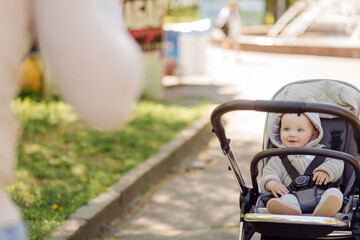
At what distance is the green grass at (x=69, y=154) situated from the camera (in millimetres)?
4684

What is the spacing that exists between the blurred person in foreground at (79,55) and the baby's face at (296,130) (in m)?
2.31

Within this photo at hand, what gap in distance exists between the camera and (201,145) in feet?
24.9

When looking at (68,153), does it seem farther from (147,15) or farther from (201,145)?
(147,15)

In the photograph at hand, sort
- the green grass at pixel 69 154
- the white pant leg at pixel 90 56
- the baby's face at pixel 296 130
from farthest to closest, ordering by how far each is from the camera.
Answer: the green grass at pixel 69 154 < the baby's face at pixel 296 130 < the white pant leg at pixel 90 56

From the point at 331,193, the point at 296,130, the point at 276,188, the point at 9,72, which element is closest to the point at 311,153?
the point at 331,193

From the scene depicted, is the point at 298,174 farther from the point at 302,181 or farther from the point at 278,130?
the point at 278,130

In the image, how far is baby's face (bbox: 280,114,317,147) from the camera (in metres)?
3.55

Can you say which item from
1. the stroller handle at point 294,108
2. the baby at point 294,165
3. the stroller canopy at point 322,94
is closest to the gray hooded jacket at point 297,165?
the baby at point 294,165

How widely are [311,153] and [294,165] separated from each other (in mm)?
427

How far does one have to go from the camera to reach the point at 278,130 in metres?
3.70

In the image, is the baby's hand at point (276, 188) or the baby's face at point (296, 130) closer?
the baby's hand at point (276, 188)

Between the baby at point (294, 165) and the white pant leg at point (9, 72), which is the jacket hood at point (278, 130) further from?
the white pant leg at point (9, 72)

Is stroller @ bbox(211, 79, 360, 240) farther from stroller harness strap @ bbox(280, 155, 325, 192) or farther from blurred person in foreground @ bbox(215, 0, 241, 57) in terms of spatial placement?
blurred person in foreground @ bbox(215, 0, 241, 57)

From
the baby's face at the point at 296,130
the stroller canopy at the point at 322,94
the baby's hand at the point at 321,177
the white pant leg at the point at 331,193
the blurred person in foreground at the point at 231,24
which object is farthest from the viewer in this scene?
the blurred person in foreground at the point at 231,24
